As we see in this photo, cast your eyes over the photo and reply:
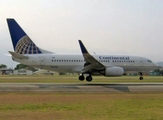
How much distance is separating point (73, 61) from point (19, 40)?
7758 mm

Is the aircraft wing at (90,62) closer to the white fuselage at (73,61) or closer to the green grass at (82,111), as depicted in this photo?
the white fuselage at (73,61)

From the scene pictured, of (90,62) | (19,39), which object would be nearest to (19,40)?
(19,39)

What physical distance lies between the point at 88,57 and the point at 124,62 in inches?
375

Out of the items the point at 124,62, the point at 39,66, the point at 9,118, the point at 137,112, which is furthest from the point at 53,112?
the point at 124,62

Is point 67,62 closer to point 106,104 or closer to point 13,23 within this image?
point 13,23

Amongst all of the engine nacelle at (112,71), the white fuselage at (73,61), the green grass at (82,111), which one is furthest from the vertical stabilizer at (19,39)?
the green grass at (82,111)

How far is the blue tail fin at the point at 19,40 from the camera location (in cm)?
4094

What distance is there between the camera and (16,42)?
41.1 meters

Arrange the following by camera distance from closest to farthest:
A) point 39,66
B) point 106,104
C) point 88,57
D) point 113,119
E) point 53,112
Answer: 1. point 113,119
2. point 53,112
3. point 106,104
4. point 88,57
5. point 39,66

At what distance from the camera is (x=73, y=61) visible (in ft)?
137

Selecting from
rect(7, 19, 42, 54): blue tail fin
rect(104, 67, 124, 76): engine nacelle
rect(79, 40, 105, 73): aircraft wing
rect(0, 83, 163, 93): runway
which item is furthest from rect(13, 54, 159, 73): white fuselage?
rect(0, 83, 163, 93): runway

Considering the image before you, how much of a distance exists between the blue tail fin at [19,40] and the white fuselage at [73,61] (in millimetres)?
1230

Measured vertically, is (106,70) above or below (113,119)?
above

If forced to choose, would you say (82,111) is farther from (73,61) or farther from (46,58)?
(73,61)
